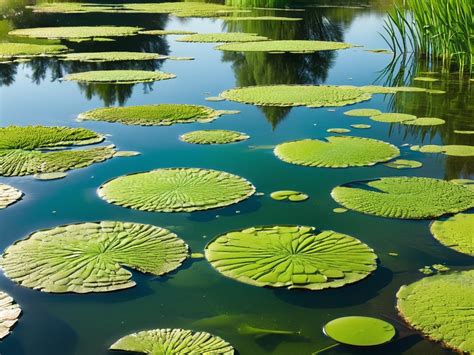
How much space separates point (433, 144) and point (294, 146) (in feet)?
3.01

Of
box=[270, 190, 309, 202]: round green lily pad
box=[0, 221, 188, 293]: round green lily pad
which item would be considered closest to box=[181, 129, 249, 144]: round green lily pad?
box=[270, 190, 309, 202]: round green lily pad

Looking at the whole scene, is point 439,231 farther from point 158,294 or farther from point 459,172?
point 158,294

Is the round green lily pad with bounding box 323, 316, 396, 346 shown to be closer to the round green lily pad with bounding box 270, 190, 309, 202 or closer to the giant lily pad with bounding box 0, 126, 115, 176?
the round green lily pad with bounding box 270, 190, 309, 202

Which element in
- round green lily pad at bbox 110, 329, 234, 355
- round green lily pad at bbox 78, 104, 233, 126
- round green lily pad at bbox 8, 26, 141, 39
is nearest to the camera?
round green lily pad at bbox 110, 329, 234, 355

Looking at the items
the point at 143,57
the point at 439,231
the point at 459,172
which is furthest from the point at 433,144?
the point at 143,57

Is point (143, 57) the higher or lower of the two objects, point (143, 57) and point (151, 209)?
the higher

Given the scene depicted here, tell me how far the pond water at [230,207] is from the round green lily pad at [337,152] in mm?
75

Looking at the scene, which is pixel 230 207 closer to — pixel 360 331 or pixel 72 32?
pixel 360 331

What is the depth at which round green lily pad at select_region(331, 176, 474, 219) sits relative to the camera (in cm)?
288

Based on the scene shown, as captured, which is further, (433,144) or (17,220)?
(433,144)

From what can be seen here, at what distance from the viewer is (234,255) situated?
2420 millimetres

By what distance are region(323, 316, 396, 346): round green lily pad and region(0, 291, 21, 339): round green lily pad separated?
981 mm

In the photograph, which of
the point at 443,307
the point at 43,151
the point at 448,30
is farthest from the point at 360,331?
the point at 448,30

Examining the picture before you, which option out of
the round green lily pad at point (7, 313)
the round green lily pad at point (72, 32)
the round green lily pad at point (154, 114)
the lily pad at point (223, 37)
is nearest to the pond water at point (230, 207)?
the round green lily pad at point (7, 313)
